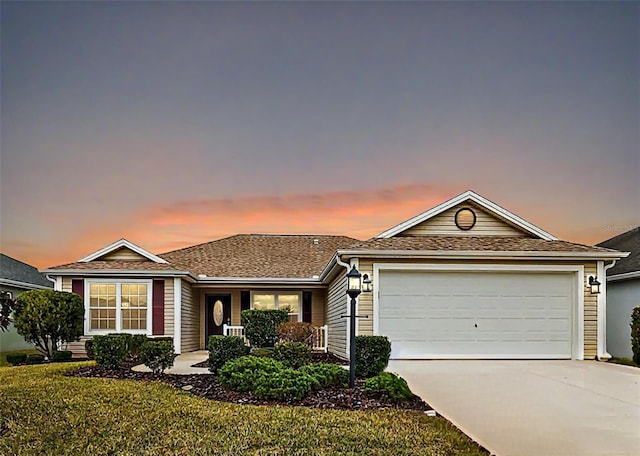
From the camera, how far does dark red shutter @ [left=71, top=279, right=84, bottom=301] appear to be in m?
17.2

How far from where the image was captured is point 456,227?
15422mm

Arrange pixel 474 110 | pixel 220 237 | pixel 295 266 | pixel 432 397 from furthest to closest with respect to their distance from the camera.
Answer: pixel 220 237, pixel 295 266, pixel 474 110, pixel 432 397

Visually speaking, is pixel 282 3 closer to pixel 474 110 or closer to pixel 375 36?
pixel 375 36

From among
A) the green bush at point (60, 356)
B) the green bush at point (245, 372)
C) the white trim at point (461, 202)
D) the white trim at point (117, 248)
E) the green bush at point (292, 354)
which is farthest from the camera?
the white trim at point (117, 248)

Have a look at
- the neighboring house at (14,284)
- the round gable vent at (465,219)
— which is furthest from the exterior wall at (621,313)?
the neighboring house at (14,284)

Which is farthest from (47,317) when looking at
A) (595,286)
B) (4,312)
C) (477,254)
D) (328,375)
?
(595,286)

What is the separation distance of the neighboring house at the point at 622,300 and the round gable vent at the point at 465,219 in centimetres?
509

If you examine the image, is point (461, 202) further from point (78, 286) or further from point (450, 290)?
point (78, 286)

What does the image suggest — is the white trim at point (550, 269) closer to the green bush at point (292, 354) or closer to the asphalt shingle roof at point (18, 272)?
the green bush at point (292, 354)

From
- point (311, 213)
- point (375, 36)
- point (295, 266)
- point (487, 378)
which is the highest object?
point (375, 36)

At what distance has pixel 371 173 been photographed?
17234mm

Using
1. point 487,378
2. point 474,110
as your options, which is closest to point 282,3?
point 474,110

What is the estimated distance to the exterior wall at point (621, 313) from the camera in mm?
16875

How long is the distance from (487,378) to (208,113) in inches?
380
